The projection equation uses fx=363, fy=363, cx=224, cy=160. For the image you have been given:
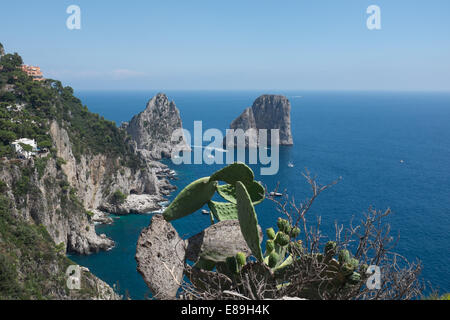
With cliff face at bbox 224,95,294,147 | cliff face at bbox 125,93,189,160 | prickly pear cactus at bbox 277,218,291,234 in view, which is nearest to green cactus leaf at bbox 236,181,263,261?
prickly pear cactus at bbox 277,218,291,234

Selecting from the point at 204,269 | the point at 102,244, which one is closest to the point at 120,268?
the point at 102,244

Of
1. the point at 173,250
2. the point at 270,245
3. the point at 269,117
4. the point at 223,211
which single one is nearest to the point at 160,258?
the point at 173,250

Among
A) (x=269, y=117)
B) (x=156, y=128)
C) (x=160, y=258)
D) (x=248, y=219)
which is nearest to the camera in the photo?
(x=248, y=219)

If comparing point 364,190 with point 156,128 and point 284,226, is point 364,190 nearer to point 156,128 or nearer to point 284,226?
point 156,128

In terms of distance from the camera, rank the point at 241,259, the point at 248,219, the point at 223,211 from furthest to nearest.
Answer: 1. the point at 223,211
2. the point at 241,259
3. the point at 248,219

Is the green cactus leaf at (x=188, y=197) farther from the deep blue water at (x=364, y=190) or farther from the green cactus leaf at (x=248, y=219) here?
the green cactus leaf at (x=248, y=219)

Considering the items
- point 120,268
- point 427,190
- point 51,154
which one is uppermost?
point 51,154
